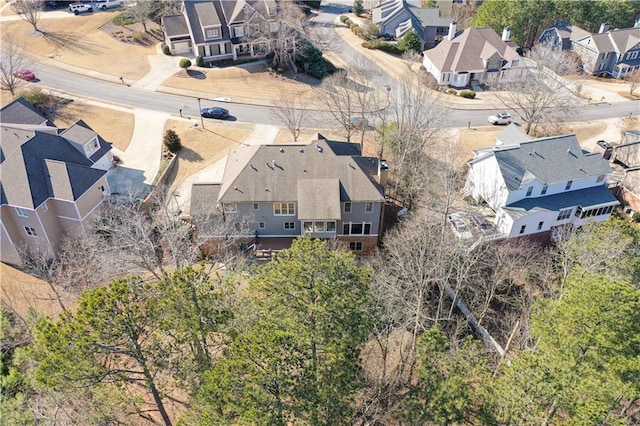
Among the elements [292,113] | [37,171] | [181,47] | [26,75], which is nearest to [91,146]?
[37,171]

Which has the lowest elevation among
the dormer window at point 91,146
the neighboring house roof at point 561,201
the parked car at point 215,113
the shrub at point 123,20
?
the neighboring house roof at point 561,201

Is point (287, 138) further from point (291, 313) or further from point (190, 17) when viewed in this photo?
point (291, 313)

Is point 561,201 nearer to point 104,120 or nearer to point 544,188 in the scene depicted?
point 544,188

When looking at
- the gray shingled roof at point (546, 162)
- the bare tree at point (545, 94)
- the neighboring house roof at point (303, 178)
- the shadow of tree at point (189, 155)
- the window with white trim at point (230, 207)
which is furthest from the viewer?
the bare tree at point (545, 94)

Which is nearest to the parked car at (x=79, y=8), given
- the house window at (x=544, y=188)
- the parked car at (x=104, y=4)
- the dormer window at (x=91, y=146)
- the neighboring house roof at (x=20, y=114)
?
the parked car at (x=104, y=4)

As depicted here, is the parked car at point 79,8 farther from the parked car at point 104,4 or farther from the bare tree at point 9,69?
the bare tree at point 9,69

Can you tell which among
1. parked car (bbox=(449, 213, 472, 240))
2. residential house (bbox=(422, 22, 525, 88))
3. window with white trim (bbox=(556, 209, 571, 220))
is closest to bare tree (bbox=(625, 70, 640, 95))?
residential house (bbox=(422, 22, 525, 88))
